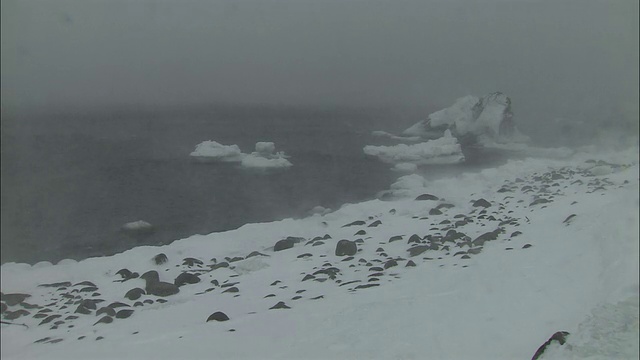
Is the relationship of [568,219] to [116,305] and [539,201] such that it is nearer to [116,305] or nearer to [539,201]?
[539,201]

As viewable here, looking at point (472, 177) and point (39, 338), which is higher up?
point (472, 177)

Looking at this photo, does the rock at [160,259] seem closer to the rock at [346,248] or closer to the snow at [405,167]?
the rock at [346,248]

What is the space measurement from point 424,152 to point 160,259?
19.4 ft

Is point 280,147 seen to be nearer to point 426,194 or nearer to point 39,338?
point 426,194

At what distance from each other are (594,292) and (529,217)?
178 inches

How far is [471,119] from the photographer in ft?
31.2

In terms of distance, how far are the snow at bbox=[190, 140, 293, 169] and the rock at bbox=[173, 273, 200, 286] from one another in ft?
7.78

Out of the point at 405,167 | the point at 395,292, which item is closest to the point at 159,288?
the point at 395,292

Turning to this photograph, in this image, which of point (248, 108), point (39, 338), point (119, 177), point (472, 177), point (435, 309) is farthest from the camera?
point (472, 177)

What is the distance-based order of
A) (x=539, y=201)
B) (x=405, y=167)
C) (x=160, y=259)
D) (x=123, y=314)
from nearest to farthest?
(x=123, y=314), (x=160, y=259), (x=539, y=201), (x=405, y=167)

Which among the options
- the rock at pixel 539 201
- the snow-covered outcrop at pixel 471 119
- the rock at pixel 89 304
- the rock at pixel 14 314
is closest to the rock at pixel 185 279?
the rock at pixel 89 304

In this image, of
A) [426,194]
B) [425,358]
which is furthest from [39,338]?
[426,194]

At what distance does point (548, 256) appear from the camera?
5.50 metres

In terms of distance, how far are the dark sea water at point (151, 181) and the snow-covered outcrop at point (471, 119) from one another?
0.48 metres
